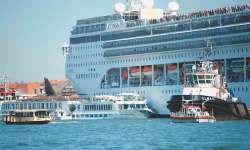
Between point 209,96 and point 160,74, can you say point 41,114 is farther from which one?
point 160,74

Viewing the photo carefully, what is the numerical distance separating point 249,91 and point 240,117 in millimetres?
6914

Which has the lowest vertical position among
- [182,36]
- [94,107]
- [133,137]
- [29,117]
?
[133,137]

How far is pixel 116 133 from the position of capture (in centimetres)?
8125

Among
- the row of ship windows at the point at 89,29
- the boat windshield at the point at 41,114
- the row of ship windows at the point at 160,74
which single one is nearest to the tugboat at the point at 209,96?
the row of ship windows at the point at 160,74

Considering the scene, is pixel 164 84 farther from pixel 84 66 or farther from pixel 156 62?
pixel 84 66

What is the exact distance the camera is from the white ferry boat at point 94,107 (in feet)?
382

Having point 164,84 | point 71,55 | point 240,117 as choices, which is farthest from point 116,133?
point 71,55

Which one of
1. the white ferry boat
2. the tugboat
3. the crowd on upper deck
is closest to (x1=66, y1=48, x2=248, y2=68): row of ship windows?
the tugboat

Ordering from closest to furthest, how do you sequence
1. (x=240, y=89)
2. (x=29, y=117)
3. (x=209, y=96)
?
(x=209, y=96)
(x=29, y=117)
(x=240, y=89)

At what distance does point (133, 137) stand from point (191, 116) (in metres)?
19.3

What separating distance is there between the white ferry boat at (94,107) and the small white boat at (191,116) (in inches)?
807

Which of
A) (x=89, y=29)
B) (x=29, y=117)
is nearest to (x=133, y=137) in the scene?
(x=29, y=117)

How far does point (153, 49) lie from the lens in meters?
120

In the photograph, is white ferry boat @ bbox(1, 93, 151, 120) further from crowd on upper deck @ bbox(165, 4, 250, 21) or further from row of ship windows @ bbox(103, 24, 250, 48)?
crowd on upper deck @ bbox(165, 4, 250, 21)
